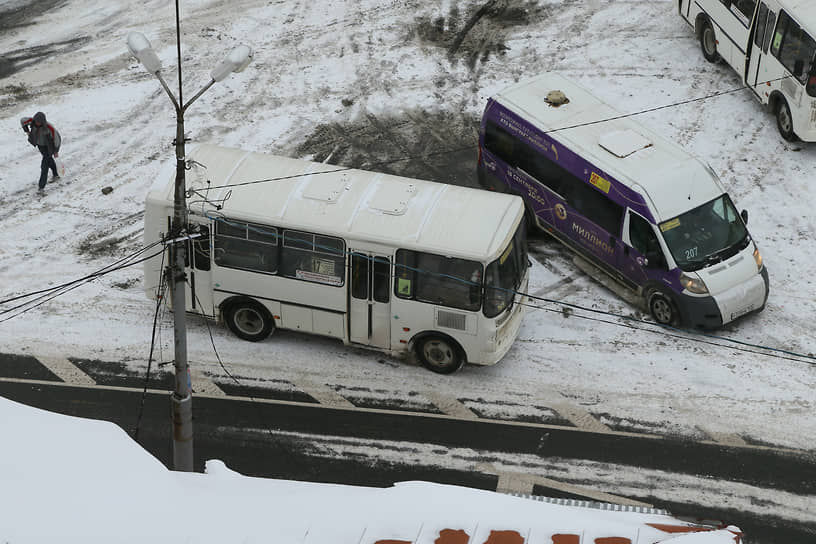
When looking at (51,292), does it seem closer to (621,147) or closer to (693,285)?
(621,147)

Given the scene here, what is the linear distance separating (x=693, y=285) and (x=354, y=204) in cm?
562

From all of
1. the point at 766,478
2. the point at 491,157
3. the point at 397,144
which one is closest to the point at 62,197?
the point at 397,144

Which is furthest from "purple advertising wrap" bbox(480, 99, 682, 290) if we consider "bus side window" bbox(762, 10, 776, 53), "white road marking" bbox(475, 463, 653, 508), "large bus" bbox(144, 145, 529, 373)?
"bus side window" bbox(762, 10, 776, 53)

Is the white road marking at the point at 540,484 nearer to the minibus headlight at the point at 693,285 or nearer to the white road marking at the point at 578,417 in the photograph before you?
the white road marking at the point at 578,417

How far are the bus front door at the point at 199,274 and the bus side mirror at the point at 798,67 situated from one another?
12098 millimetres

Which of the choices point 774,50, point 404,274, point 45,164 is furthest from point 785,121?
point 45,164

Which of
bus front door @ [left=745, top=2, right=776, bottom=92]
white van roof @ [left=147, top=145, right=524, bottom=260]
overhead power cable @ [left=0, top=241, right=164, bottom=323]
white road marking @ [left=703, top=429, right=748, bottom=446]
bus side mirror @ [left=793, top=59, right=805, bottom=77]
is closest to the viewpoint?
white road marking @ [left=703, top=429, right=748, bottom=446]

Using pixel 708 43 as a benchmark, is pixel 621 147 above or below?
above

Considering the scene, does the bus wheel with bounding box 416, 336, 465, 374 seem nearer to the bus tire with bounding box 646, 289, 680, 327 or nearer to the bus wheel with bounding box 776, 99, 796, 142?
the bus tire with bounding box 646, 289, 680, 327

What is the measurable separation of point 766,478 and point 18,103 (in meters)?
17.6

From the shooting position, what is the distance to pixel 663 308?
18.4 meters

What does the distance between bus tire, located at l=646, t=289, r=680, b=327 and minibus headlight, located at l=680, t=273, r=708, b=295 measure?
370 millimetres

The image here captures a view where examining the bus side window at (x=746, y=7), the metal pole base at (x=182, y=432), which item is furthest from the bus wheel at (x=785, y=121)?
the metal pole base at (x=182, y=432)

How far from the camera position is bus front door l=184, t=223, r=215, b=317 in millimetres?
17422
